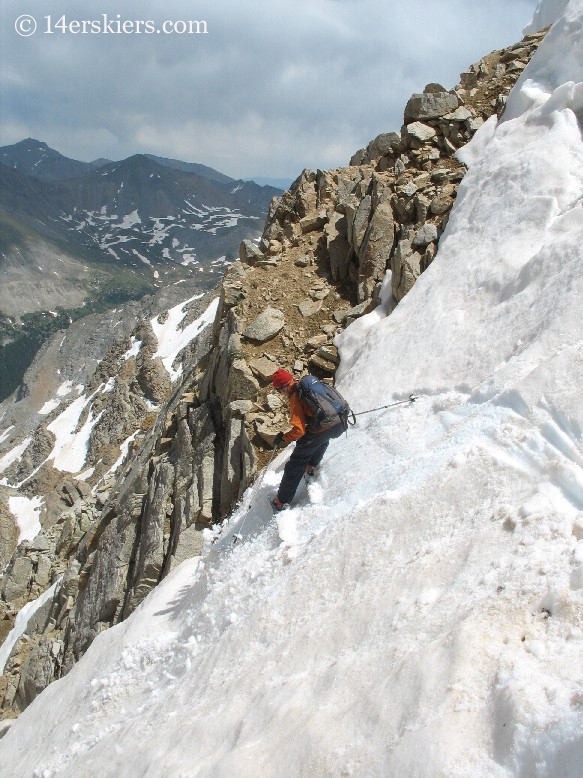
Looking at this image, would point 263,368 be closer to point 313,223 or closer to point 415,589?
point 313,223

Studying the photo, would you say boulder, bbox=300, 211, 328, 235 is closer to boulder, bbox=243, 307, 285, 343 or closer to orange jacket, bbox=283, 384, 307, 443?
boulder, bbox=243, 307, 285, 343

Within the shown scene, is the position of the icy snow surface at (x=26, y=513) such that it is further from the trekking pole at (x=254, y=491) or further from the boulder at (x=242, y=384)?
the trekking pole at (x=254, y=491)

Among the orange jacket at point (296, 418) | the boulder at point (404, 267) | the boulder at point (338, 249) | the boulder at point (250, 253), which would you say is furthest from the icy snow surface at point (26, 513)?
the orange jacket at point (296, 418)

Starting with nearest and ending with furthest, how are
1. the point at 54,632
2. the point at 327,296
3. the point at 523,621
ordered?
the point at 523,621, the point at 327,296, the point at 54,632

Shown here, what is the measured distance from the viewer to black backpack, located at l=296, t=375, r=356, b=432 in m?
10.3

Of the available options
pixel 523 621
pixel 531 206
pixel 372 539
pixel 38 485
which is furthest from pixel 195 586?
pixel 38 485

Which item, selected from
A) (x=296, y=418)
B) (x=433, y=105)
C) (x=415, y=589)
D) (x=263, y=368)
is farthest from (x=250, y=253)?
(x=415, y=589)

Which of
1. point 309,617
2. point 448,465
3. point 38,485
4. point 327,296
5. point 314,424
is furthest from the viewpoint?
point 38,485

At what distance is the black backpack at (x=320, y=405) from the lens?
10.3 m

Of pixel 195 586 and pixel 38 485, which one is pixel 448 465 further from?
pixel 38 485

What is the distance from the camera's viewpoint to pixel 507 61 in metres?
22.2

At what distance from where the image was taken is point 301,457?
10891 millimetres

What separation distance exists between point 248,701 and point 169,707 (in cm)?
200

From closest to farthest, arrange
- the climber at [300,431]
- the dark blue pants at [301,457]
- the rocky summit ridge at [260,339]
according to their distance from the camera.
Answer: the climber at [300,431]
the dark blue pants at [301,457]
the rocky summit ridge at [260,339]
